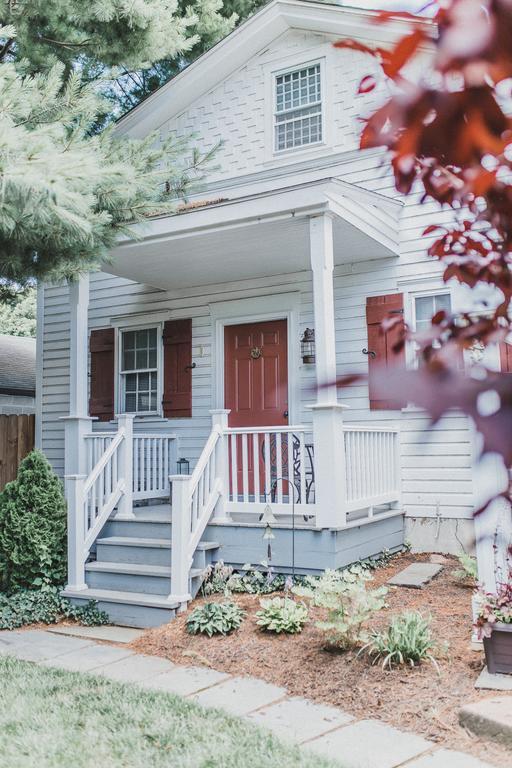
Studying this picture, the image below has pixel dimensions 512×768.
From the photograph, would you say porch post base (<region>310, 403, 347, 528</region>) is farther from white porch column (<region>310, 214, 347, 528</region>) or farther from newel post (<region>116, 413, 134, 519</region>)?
newel post (<region>116, 413, 134, 519</region>)

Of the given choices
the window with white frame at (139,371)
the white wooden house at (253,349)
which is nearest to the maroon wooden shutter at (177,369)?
the white wooden house at (253,349)

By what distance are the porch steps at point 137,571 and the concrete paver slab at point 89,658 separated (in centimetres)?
60

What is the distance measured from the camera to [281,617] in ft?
15.7

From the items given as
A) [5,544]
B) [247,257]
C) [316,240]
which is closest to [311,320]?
[247,257]

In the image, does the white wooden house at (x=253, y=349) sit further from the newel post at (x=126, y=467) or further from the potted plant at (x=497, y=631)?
the potted plant at (x=497, y=631)

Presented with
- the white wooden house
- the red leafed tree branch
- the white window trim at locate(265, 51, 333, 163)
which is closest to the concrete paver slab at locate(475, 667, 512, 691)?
the white wooden house

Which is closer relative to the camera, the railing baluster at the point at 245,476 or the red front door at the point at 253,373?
the railing baluster at the point at 245,476

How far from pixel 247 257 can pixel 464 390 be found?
6.83 meters

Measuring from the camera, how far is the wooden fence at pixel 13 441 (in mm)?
9359

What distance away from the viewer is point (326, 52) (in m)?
8.31

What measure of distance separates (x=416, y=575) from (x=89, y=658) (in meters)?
2.91

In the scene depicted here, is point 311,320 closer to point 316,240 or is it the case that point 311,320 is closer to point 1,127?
point 316,240

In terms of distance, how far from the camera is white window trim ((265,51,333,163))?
325 inches

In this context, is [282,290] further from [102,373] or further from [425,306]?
[102,373]
